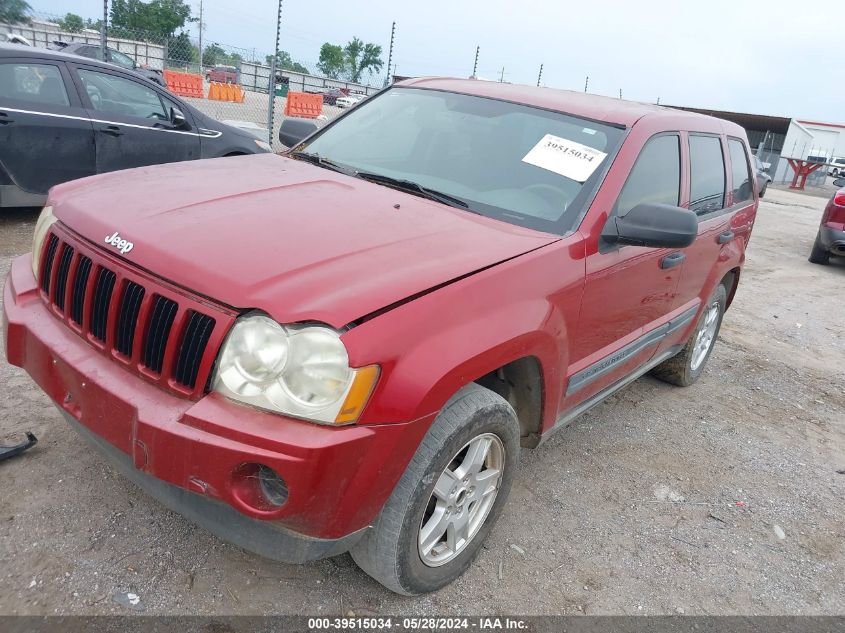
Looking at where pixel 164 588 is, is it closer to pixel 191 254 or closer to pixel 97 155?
pixel 191 254

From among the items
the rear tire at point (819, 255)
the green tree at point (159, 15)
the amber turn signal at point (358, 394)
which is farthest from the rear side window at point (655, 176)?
the green tree at point (159, 15)

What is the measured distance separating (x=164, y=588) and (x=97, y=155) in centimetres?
530

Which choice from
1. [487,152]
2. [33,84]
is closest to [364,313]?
[487,152]

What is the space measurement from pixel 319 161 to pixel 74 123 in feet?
13.5

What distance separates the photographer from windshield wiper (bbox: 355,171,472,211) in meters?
2.80

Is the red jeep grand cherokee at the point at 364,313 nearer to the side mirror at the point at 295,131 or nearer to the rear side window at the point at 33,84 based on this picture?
the side mirror at the point at 295,131

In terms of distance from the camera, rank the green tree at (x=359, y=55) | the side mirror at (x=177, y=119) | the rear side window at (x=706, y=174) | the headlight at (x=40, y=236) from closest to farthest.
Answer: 1. the headlight at (x=40, y=236)
2. the rear side window at (x=706, y=174)
3. the side mirror at (x=177, y=119)
4. the green tree at (x=359, y=55)

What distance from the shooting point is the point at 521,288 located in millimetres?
2312

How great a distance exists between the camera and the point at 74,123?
619 cm

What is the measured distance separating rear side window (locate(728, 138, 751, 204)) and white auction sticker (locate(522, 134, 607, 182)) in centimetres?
186

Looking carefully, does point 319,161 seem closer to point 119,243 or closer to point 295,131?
point 295,131

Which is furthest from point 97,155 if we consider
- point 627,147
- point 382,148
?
point 627,147

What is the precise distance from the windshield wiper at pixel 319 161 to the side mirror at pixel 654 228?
1226mm

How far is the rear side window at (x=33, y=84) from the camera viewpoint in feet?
19.1
